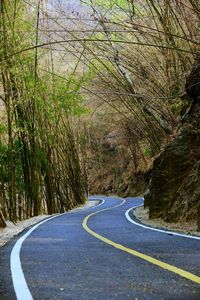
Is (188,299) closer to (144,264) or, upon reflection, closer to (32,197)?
(144,264)

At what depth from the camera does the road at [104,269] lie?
→ 3.43 meters

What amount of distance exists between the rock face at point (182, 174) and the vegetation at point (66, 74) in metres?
0.96

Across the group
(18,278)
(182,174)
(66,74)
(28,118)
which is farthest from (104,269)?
(66,74)

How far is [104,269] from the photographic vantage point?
4367 millimetres

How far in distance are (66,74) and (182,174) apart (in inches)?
369

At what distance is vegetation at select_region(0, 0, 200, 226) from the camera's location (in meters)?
10.6

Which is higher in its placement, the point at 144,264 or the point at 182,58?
the point at 182,58

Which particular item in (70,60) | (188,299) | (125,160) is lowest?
(188,299)

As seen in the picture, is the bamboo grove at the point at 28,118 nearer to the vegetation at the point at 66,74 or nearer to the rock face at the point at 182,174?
the vegetation at the point at 66,74

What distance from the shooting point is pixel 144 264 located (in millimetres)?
4508

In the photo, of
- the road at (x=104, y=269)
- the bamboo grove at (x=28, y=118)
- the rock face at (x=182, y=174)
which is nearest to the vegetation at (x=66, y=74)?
the bamboo grove at (x=28, y=118)

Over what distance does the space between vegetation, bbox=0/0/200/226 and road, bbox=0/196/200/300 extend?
2.69 m

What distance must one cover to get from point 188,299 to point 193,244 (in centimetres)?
277

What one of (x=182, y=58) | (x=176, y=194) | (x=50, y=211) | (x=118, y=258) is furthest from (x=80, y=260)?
(x=50, y=211)
